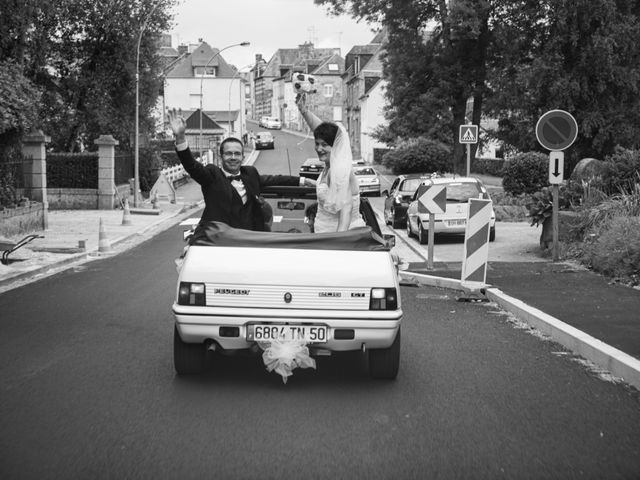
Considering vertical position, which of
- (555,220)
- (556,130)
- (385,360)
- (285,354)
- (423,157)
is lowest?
(385,360)

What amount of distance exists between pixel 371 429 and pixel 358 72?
84.8 meters

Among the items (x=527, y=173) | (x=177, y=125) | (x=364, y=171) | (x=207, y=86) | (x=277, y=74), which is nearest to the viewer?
(x=177, y=125)

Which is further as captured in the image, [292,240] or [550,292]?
[550,292]

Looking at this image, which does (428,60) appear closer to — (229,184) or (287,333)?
(229,184)

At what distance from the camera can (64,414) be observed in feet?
18.3

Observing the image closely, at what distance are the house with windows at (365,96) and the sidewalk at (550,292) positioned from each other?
56.3 metres

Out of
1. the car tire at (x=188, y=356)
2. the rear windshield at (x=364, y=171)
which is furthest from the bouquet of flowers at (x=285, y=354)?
the rear windshield at (x=364, y=171)

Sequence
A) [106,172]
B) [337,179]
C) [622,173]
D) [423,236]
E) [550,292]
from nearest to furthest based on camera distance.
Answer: [337,179] → [550,292] → [622,173] → [423,236] → [106,172]

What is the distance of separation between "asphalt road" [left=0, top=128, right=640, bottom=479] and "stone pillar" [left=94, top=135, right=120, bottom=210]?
2608 cm

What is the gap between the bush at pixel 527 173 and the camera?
109 feet

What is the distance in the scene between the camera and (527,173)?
3331 centimetres

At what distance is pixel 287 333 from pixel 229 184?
5.82 feet

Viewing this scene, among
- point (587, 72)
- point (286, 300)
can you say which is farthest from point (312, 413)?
point (587, 72)

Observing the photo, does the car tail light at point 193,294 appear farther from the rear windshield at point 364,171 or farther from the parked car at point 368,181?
the rear windshield at point 364,171
